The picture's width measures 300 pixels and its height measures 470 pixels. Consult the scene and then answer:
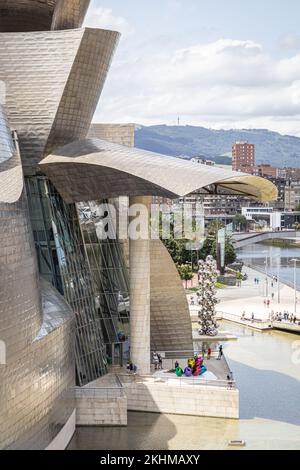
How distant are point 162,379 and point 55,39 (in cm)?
1303

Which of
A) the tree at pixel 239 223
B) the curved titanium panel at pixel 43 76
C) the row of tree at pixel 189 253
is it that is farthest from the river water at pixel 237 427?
the tree at pixel 239 223

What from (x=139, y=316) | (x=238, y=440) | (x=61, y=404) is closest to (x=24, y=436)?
(x=61, y=404)

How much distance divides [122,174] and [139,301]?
5.43m

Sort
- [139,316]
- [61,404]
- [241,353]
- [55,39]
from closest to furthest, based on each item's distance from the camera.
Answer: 1. [61,404]
2. [55,39]
3. [139,316]
4. [241,353]

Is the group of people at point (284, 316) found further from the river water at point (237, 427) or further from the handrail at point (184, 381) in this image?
→ the handrail at point (184, 381)

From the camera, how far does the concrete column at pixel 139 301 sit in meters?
32.6


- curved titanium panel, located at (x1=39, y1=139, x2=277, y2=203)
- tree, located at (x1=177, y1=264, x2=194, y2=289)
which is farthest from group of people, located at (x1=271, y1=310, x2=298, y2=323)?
curved titanium panel, located at (x1=39, y1=139, x2=277, y2=203)

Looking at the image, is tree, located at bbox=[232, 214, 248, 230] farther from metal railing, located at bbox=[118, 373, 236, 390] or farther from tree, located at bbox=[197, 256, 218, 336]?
metal railing, located at bbox=[118, 373, 236, 390]

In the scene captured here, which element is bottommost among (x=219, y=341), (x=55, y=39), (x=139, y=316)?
(x=219, y=341)

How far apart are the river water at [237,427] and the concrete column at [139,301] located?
96.6 inches

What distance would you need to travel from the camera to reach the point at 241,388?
35.5 metres

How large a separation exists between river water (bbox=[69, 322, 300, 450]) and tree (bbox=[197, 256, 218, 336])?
10402 millimetres

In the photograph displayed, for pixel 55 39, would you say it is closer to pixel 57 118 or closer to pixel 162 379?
pixel 57 118

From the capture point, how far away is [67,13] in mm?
32969
